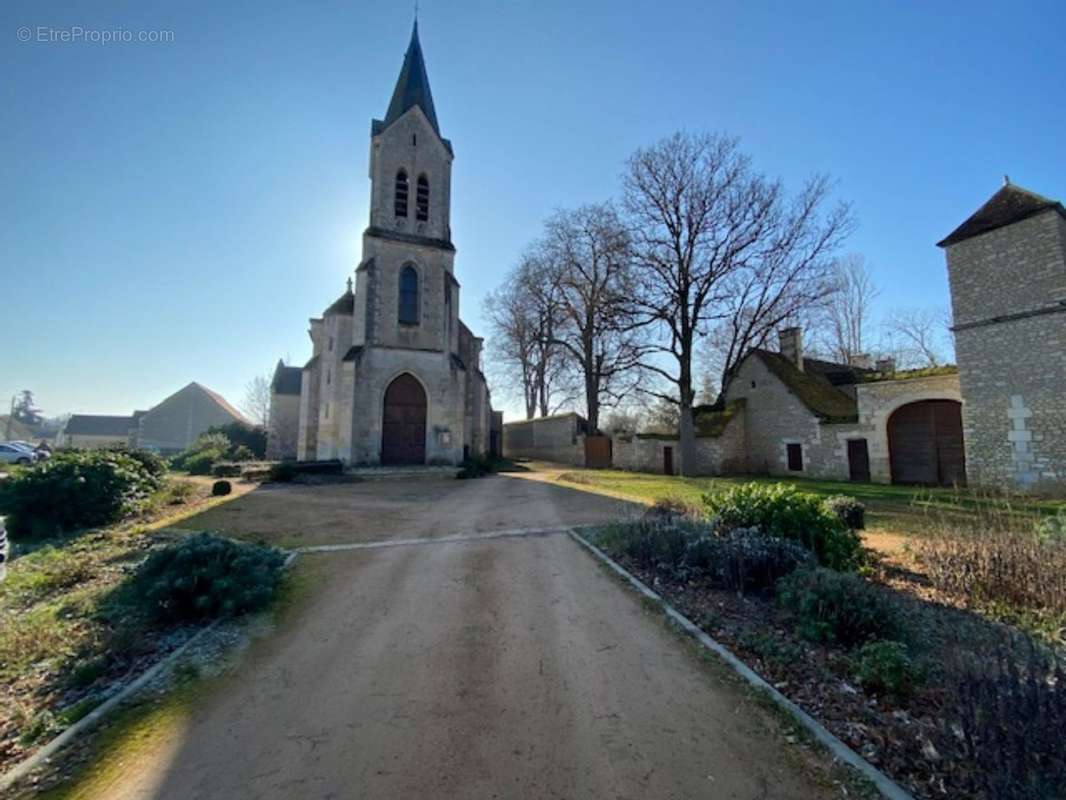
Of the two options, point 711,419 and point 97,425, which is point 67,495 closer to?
point 711,419

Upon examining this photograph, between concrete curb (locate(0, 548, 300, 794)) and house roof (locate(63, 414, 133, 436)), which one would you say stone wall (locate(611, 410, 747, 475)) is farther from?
house roof (locate(63, 414, 133, 436))

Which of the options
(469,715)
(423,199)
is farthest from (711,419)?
(469,715)

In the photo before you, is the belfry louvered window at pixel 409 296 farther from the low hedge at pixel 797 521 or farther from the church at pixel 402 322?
the low hedge at pixel 797 521

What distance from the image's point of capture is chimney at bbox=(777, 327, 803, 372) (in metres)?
22.1

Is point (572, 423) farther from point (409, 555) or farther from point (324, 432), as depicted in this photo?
point (409, 555)

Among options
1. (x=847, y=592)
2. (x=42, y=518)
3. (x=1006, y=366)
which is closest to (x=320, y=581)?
(x=847, y=592)

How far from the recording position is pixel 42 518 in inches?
311

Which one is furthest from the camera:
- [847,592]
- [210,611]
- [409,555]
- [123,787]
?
[409,555]

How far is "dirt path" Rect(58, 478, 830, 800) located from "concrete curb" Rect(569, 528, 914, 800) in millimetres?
179

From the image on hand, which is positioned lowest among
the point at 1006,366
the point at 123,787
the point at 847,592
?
the point at 123,787

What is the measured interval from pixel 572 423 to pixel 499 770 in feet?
86.1

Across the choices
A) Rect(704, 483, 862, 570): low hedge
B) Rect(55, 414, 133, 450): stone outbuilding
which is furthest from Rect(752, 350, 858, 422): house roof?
Rect(55, 414, 133, 450): stone outbuilding

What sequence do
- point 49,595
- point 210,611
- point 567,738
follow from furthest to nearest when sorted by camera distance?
point 49,595, point 210,611, point 567,738

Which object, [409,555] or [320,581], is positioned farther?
[409,555]
